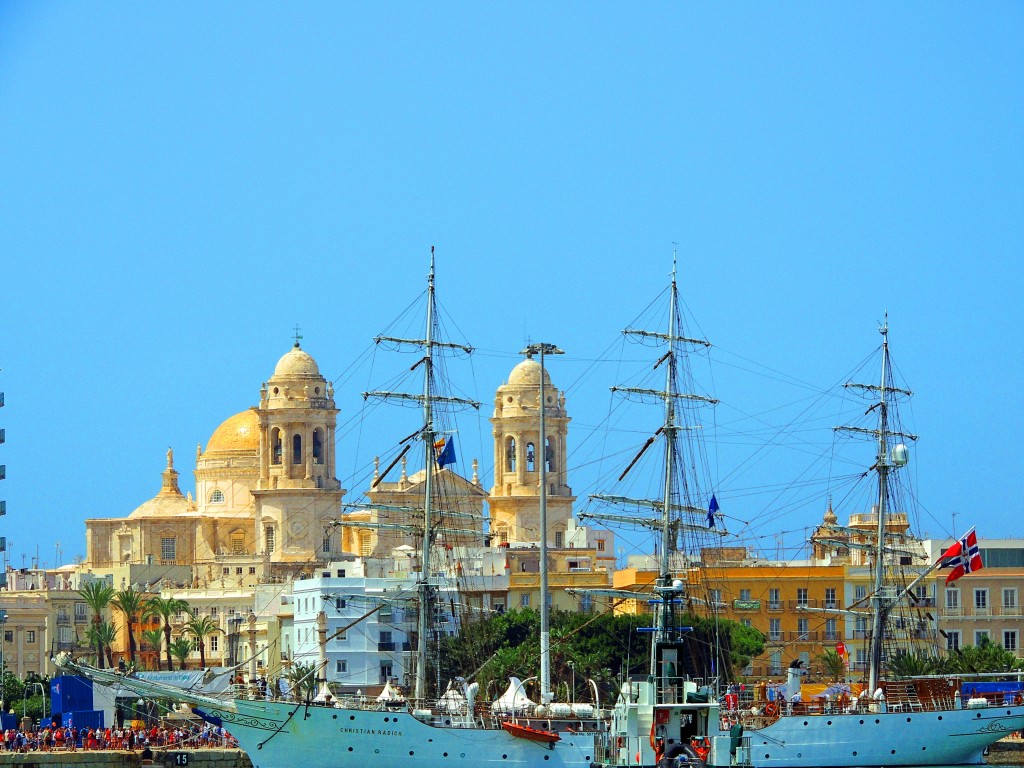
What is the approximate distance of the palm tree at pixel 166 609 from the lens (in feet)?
439

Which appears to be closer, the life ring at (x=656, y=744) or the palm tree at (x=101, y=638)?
the life ring at (x=656, y=744)

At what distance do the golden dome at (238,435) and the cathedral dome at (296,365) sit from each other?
2076 cm

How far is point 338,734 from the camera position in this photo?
73.1 metres

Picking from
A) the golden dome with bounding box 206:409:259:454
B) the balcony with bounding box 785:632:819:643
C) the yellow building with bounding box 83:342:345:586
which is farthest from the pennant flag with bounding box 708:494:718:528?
the golden dome with bounding box 206:409:259:454

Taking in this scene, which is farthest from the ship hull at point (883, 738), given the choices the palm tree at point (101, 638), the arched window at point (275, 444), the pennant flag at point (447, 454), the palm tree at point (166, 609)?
the arched window at point (275, 444)

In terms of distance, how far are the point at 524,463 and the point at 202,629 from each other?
28699 mm

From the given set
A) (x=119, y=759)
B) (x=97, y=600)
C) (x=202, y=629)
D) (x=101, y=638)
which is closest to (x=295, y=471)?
(x=202, y=629)

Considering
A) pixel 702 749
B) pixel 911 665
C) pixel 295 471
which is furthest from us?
pixel 295 471

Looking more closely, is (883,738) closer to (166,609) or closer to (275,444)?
(166,609)

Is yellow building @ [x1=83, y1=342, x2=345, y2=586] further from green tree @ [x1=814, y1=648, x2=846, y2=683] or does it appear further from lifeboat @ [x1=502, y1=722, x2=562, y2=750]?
lifeboat @ [x1=502, y1=722, x2=562, y2=750]

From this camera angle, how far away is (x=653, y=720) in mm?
68312

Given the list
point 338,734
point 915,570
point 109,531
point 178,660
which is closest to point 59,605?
point 178,660

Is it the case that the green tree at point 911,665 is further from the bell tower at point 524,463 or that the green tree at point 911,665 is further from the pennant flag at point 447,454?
the bell tower at point 524,463

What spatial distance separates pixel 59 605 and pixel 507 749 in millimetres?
78370
